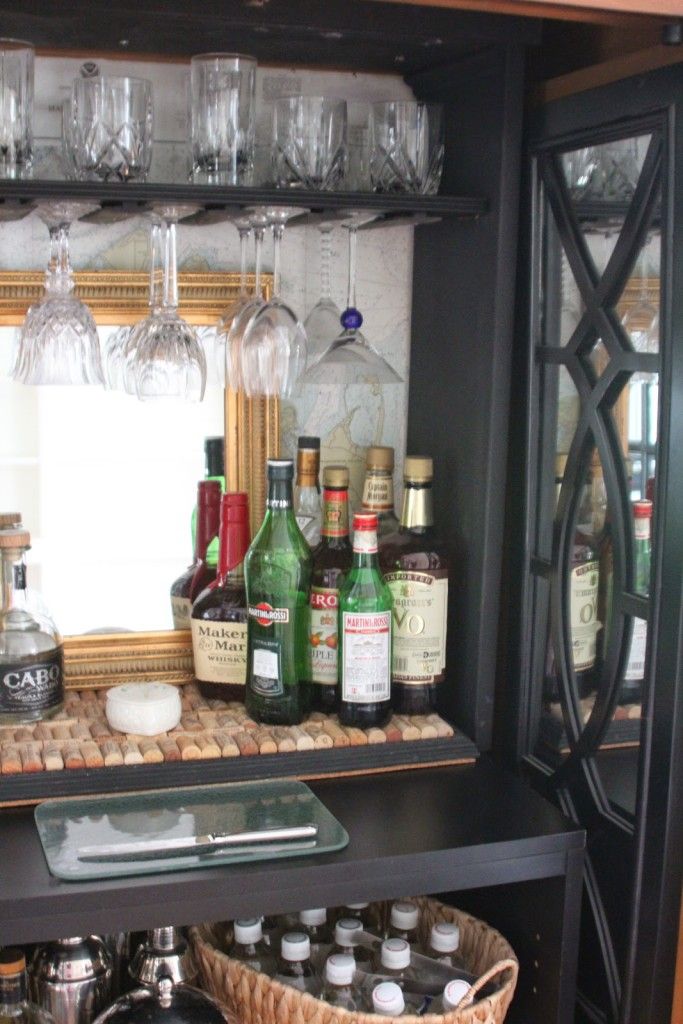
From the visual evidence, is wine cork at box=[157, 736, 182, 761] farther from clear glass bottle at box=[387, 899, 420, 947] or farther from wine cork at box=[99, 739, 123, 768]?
clear glass bottle at box=[387, 899, 420, 947]

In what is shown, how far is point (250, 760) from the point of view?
1.65m

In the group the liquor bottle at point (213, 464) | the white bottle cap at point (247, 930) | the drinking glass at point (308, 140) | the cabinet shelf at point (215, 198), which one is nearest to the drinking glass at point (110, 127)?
the cabinet shelf at point (215, 198)

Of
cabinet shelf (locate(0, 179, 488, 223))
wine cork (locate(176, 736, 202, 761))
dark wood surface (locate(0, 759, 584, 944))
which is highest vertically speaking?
cabinet shelf (locate(0, 179, 488, 223))

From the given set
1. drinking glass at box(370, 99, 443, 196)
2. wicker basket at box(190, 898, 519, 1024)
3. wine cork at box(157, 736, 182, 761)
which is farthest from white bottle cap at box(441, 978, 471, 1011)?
drinking glass at box(370, 99, 443, 196)

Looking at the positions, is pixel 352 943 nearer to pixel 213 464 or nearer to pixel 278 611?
pixel 278 611

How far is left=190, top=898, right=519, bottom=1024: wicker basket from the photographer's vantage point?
1451 mm

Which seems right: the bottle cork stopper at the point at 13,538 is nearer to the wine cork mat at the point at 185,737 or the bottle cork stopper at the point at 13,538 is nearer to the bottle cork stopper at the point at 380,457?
the wine cork mat at the point at 185,737

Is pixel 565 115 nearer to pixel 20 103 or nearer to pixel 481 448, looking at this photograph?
pixel 481 448

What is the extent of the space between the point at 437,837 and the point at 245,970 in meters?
0.29

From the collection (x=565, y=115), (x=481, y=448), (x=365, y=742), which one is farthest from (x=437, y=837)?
(x=565, y=115)

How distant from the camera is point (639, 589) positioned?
157cm

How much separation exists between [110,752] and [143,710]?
Answer: 8 centimetres

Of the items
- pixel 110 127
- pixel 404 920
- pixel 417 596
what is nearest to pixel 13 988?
pixel 404 920

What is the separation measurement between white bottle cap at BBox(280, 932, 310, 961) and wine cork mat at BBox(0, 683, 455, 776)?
245mm
